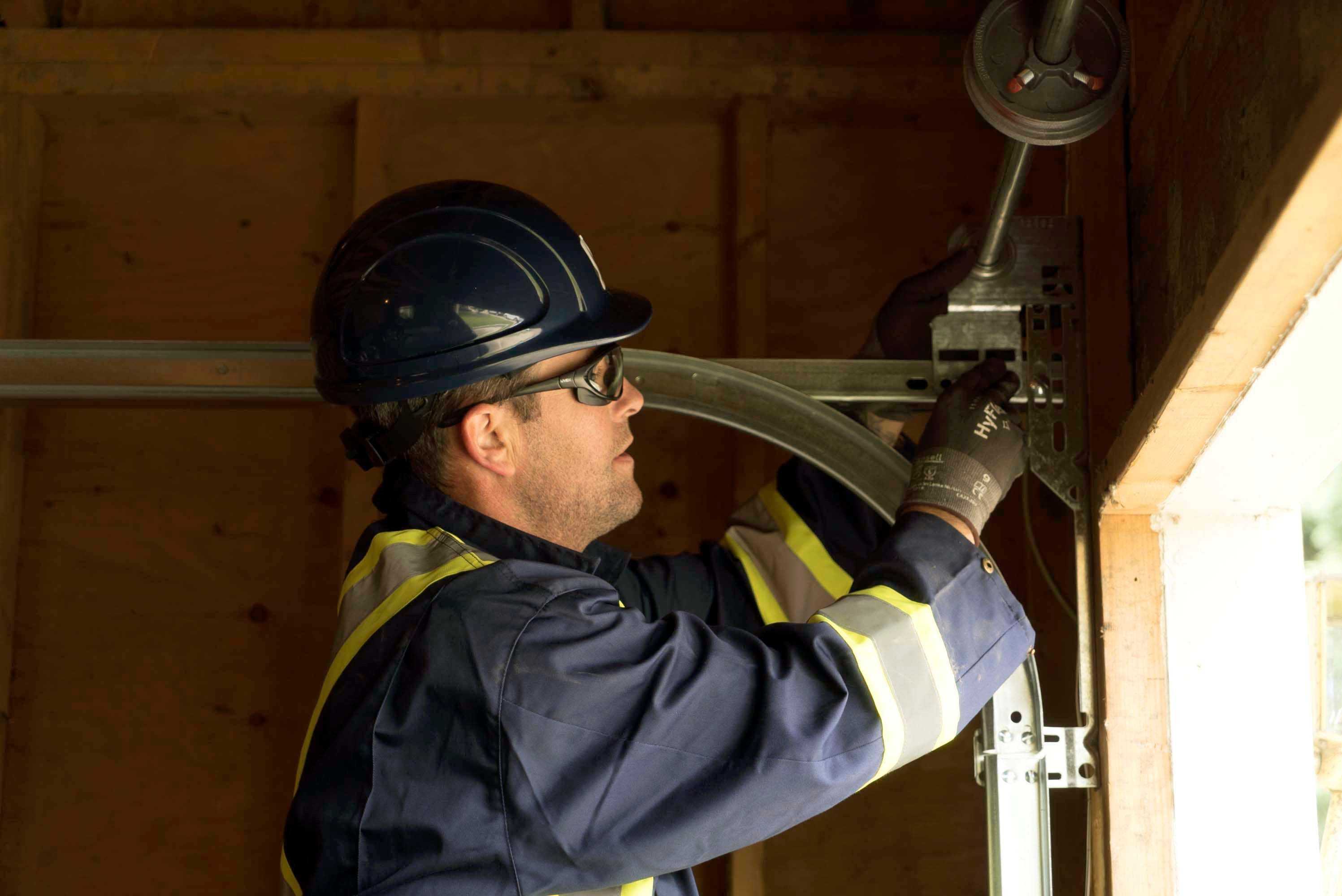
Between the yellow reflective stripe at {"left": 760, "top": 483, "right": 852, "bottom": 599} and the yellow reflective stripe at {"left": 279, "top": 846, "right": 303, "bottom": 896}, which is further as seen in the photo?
the yellow reflective stripe at {"left": 760, "top": 483, "right": 852, "bottom": 599}

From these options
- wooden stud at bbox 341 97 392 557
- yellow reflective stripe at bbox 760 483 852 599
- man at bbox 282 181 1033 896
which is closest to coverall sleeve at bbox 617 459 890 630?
yellow reflective stripe at bbox 760 483 852 599

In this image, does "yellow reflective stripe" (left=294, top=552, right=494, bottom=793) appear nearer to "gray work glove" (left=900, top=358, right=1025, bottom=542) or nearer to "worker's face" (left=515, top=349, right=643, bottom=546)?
"worker's face" (left=515, top=349, right=643, bottom=546)

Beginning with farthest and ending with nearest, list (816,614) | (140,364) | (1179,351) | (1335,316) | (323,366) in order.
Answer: (140,364) < (323,366) < (816,614) < (1179,351) < (1335,316)

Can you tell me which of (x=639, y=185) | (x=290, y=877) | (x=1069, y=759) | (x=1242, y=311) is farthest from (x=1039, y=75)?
(x=290, y=877)

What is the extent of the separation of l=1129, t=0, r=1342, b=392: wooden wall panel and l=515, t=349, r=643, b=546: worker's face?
639 millimetres

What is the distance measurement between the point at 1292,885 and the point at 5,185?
2.23m

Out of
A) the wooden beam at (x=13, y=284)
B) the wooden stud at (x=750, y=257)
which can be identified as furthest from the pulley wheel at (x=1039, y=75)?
the wooden beam at (x=13, y=284)

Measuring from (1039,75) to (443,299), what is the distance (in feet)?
2.21

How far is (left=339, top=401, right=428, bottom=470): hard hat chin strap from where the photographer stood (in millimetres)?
1424

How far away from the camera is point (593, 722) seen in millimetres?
1173

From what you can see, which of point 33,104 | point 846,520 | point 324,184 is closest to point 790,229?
point 846,520

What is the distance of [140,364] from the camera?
166 cm

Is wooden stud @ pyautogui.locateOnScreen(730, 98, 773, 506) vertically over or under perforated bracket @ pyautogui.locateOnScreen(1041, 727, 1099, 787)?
over

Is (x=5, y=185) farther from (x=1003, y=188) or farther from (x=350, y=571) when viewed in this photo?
(x=1003, y=188)
